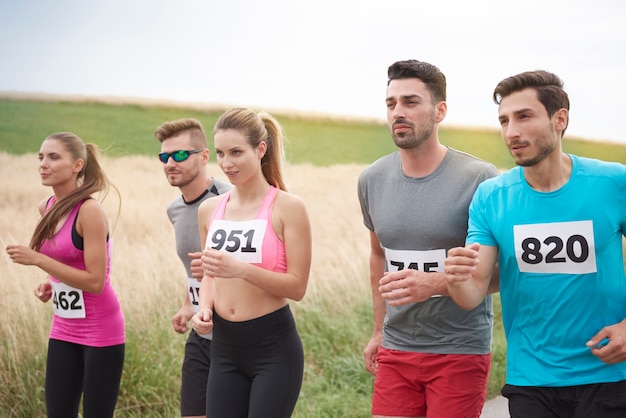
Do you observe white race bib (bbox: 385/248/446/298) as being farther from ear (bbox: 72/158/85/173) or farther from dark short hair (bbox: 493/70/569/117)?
ear (bbox: 72/158/85/173)

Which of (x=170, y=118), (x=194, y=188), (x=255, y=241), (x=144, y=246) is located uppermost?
(x=170, y=118)

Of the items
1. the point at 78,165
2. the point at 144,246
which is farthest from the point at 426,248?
the point at 144,246

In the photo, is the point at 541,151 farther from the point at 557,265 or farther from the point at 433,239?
the point at 433,239

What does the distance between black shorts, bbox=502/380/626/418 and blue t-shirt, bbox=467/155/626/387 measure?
30mm

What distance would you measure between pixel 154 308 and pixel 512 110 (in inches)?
188

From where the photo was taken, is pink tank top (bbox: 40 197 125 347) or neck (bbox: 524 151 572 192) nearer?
neck (bbox: 524 151 572 192)

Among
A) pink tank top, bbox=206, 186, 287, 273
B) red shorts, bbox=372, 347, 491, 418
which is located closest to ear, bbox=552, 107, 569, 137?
red shorts, bbox=372, 347, 491, 418

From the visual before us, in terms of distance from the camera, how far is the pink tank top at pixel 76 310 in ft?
13.8

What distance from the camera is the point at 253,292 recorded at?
3502 millimetres

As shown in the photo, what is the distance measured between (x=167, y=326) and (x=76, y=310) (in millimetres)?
2544

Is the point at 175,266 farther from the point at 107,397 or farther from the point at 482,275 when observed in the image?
the point at 482,275

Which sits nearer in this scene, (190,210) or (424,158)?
(424,158)

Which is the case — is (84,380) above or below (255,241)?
below

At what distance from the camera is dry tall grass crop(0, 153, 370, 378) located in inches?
257
